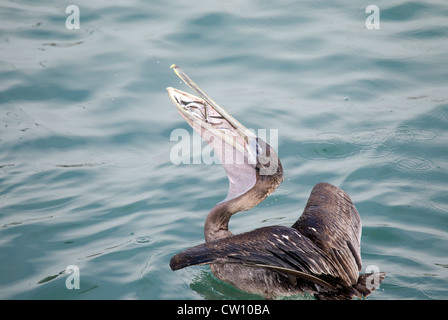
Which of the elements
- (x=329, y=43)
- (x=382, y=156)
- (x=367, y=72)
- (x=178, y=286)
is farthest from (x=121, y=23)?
(x=178, y=286)

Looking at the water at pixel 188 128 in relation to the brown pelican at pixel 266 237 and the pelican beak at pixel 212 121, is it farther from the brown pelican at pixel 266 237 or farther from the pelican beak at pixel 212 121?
the pelican beak at pixel 212 121

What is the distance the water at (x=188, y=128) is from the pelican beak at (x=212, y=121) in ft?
3.45

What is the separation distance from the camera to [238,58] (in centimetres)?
792

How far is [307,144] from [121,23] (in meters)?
3.31

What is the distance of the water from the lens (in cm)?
509

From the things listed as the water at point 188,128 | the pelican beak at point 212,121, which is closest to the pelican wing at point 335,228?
the water at point 188,128

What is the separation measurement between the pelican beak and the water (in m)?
1.05

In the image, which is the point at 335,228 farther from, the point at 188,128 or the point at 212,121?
the point at 188,128

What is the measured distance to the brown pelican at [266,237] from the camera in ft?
13.5

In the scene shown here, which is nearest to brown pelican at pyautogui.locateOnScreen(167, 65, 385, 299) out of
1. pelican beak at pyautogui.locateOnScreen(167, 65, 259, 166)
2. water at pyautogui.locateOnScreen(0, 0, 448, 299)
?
pelican beak at pyautogui.locateOnScreen(167, 65, 259, 166)

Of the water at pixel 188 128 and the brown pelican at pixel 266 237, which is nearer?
the brown pelican at pixel 266 237

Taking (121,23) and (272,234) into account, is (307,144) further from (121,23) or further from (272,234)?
(121,23)

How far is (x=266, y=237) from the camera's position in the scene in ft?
14.0

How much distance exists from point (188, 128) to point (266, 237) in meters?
2.84
